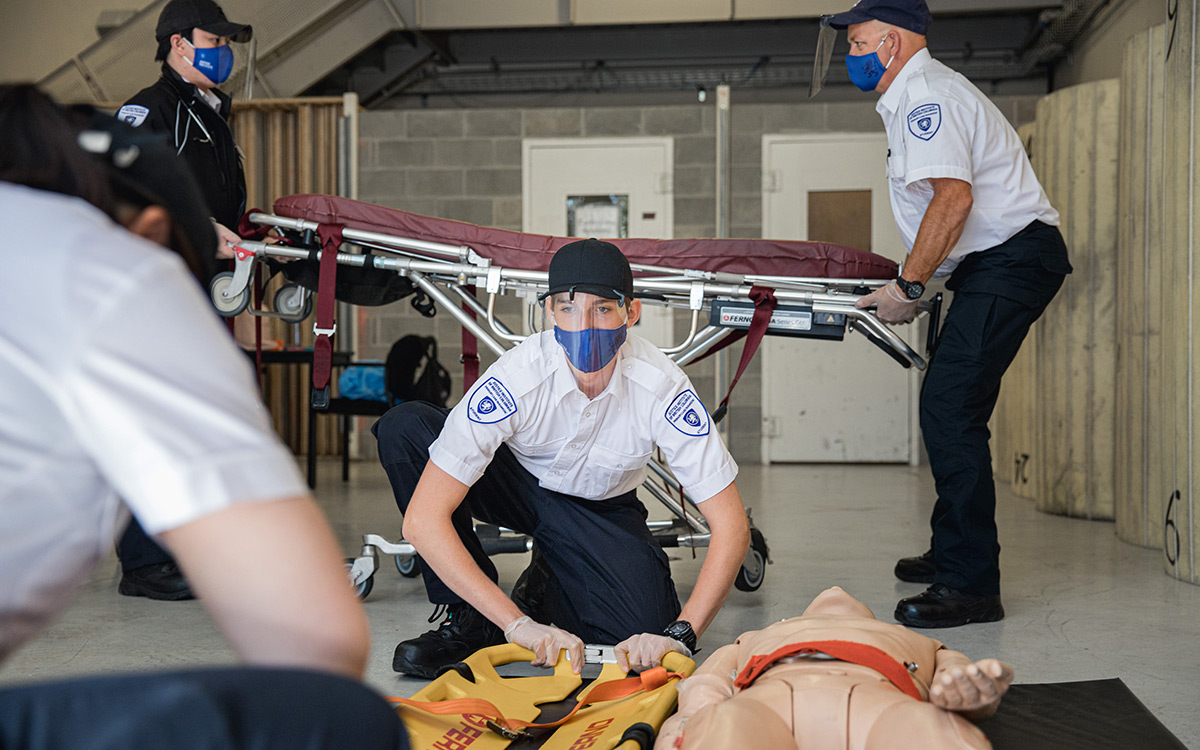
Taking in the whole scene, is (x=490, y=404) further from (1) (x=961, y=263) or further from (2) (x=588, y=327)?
(1) (x=961, y=263)

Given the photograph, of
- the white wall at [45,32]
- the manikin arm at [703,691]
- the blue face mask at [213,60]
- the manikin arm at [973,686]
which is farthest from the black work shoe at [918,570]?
the white wall at [45,32]

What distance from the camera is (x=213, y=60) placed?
302cm

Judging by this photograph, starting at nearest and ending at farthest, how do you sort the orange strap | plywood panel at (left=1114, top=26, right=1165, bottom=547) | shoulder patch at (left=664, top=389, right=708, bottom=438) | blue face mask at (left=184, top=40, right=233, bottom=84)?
the orange strap → shoulder patch at (left=664, top=389, right=708, bottom=438) → blue face mask at (left=184, top=40, right=233, bottom=84) → plywood panel at (left=1114, top=26, right=1165, bottom=547)

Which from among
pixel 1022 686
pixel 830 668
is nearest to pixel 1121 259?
pixel 1022 686

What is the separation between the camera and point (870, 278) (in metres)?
2.80

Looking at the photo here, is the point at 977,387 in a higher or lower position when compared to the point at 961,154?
lower

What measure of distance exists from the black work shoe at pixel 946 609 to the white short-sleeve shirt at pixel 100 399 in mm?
2282

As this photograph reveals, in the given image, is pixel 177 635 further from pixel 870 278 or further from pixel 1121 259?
pixel 1121 259

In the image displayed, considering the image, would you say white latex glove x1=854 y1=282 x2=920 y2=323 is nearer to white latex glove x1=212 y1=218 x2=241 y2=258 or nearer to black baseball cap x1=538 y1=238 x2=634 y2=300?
black baseball cap x1=538 y1=238 x2=634 y2=300

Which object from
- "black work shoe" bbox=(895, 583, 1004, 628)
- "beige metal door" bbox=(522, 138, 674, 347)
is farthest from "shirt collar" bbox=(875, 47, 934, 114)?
"beige metal door" bbox=(522, 138, 674, 347)

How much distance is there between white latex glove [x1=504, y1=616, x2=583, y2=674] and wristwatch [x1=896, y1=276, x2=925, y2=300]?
1310 millimetres

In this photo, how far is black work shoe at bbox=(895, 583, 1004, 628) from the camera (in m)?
2.57

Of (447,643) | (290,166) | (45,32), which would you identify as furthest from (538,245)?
(45,32)

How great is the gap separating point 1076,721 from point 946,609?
0.91m
